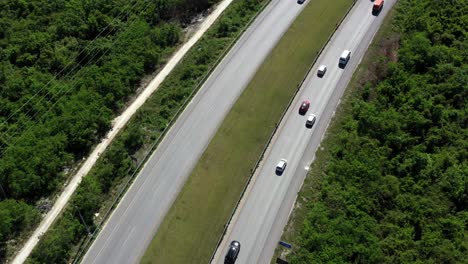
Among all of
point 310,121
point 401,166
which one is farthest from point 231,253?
point 401,166

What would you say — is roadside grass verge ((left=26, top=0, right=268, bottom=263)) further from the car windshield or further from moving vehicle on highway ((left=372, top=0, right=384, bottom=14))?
moving vehicle on highway ((left=372, top=0, right=384, bottom=14))

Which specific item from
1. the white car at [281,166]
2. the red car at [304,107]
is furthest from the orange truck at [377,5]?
the white car at [281,166]

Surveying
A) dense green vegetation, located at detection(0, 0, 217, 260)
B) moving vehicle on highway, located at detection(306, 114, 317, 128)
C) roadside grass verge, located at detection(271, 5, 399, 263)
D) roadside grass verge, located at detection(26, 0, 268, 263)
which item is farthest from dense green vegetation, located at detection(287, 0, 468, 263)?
dense green vegetation, located at detection(0, 0, 217, 260)

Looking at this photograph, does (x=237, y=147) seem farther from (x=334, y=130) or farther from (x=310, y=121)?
(x=334, y=130)

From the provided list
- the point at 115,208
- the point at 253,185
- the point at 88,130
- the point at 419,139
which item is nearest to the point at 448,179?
the point at 419,139

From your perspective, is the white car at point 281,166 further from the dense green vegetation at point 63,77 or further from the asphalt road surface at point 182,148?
the dense green vegetation at point 63,77
